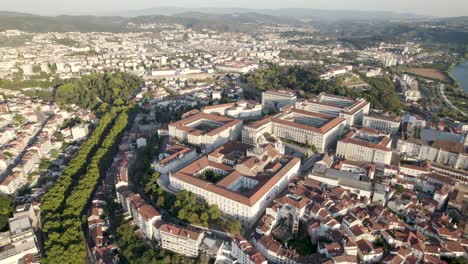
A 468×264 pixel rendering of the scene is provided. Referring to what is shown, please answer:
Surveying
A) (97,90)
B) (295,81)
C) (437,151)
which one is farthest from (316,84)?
(97,90)

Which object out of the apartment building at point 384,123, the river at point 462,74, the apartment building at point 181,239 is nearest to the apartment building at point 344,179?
the apartment building at point 181,239

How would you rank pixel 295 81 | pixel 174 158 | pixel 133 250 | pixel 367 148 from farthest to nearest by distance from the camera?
1. pixel 295 81
2. pixel 367 148
3. pixel 174 158
4. pixel 133 250

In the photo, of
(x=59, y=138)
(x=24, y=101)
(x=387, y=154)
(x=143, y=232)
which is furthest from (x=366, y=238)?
(x=24, y=101)

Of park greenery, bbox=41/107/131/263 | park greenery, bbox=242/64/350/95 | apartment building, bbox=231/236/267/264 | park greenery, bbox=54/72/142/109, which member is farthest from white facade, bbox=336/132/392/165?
park greenery, bbox=54/72/142/109

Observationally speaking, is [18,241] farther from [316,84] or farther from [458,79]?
[458,79]

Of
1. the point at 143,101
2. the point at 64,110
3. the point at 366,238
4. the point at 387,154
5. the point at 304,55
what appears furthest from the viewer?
the point at 304,55

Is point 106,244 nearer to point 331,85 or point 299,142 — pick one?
point 299,142

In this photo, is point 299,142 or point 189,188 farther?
point 299,142

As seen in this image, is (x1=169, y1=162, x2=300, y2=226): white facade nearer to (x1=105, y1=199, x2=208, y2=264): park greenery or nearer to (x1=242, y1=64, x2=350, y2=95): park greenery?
(x1=105, y1=199, x2=208, y2=264): park greenery
